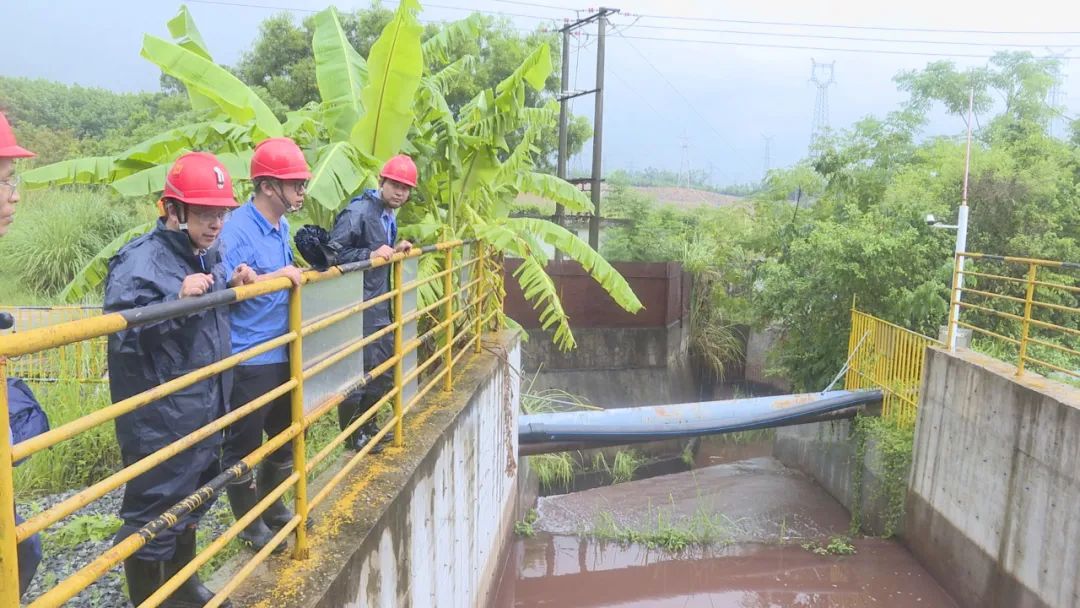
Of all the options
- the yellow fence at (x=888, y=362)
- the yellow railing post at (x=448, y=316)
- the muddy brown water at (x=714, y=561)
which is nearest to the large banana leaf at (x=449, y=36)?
the yellow railing post at (x=448, y=316)

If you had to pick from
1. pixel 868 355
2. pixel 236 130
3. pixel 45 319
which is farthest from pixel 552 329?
pixel 236 130

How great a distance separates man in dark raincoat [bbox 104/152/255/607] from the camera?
6.89 ft

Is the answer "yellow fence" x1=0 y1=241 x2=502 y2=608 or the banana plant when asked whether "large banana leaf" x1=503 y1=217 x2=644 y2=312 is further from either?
"yellow fence" x1=0 y1=241 x2=502 y2=608

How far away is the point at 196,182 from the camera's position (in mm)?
2229

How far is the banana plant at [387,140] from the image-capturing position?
4613 mm

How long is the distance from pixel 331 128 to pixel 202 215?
3225mm

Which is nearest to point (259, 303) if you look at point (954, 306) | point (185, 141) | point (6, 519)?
point (6, 519)

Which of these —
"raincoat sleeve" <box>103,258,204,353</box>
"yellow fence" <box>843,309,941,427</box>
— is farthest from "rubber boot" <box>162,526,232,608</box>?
"yellow fence" <box>843,309,941,427</box>

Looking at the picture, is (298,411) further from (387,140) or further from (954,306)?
(954,306)

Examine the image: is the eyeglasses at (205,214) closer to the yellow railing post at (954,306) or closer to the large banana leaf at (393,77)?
the large banana leaf at (393,77)

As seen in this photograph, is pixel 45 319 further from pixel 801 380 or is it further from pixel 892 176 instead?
pixel 892 176

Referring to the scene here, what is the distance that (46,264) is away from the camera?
11.4 metres

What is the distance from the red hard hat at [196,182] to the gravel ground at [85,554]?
1751 millimetres

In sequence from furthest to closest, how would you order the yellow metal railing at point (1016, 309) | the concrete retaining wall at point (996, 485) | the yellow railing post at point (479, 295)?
the yellow metal railing at point (1016, 309) → the yellow railing post at point (479, 295) → the concrete retaining wall at point (996, 485)
